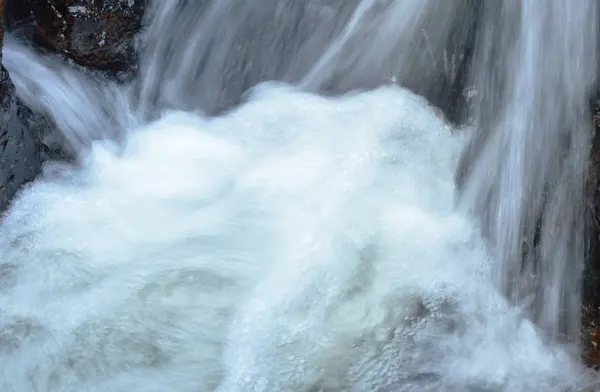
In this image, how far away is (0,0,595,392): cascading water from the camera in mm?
2893

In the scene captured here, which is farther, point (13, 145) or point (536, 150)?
point (13, 145)

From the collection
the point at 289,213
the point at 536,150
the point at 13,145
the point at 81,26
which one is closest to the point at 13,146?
the point at 13,145

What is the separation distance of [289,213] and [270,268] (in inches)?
13.7

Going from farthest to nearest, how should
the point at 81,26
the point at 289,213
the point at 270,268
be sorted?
the point at 81,26
the point at 289,213
the point at 270,268

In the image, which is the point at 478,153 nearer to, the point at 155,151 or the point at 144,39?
the point at 155,151

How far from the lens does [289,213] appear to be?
344 centimetres

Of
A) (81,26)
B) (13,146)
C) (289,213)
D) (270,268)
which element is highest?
(81,26)

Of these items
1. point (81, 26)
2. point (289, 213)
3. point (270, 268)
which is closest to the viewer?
point (270, 268)

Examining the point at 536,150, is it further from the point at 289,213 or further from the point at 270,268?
the point at 270,268

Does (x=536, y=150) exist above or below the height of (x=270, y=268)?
above

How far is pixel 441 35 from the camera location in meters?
3.72

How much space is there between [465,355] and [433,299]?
30cm

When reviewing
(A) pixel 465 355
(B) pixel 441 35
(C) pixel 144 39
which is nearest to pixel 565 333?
(A) pixel 465 355

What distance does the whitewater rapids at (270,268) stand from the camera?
9.37ft
